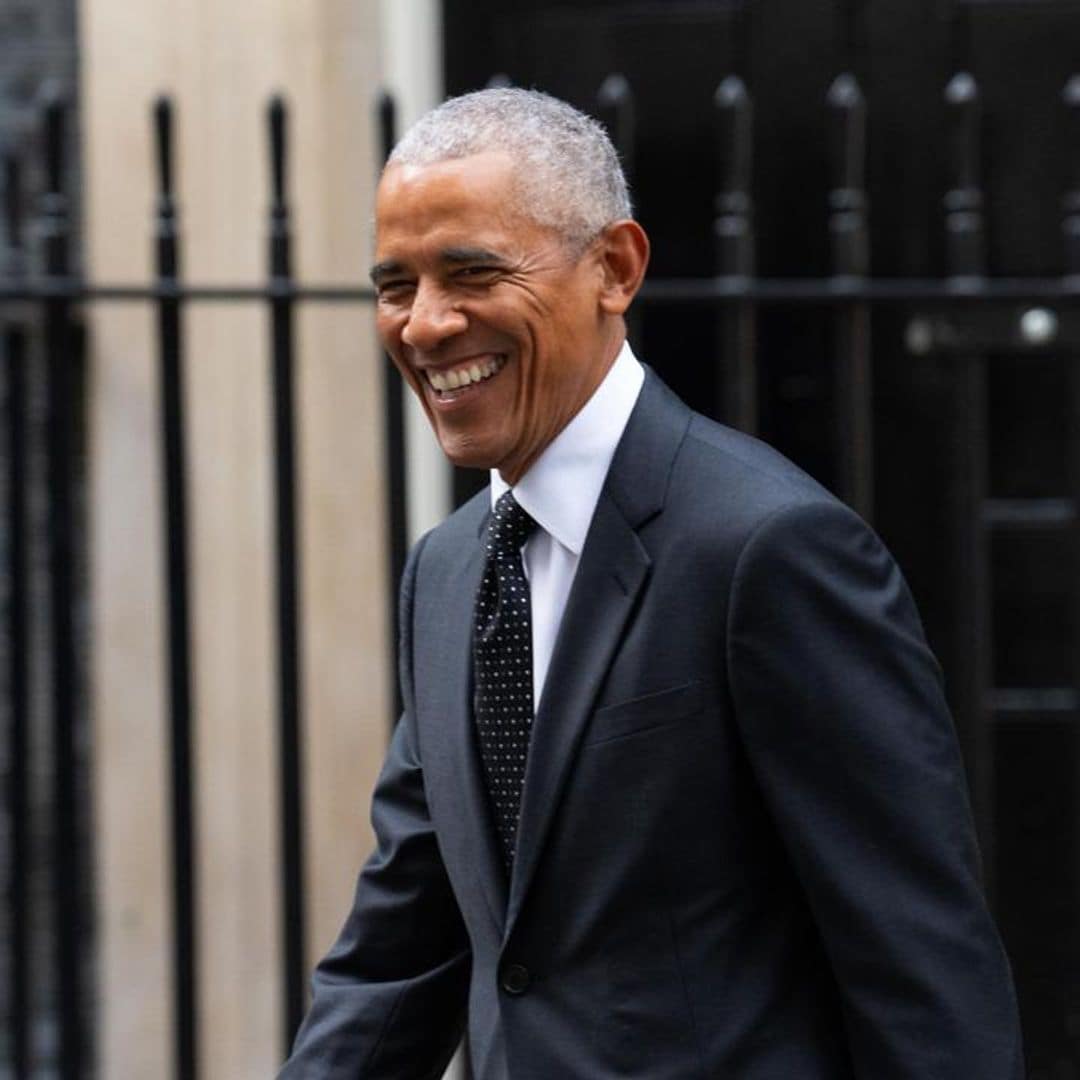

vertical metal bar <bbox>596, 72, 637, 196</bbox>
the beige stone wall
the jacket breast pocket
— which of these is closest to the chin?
the jacket breast pocket

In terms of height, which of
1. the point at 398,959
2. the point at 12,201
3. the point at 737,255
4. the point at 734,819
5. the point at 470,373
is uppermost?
the point at 12,201

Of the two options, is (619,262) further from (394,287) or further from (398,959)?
(398,959)

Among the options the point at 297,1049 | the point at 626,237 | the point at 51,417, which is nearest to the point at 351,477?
the point at 51,417

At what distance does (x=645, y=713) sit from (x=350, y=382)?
9.91 feet

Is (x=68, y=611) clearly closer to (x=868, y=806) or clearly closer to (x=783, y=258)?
(x=783, y=258)

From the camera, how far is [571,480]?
7.82ft

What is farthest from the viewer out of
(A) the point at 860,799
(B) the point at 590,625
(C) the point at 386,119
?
(C) the point at 386,119

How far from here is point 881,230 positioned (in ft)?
18.0

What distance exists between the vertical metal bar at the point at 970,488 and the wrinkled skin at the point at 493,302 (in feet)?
7.14

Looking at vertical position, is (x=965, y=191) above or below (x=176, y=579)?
above

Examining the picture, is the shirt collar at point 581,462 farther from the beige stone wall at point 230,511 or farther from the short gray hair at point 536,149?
the beige stone wall at point 230,511

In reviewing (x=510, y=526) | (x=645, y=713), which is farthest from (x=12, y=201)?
(x=645, y=713)

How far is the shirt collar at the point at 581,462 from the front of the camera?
7.81 feet

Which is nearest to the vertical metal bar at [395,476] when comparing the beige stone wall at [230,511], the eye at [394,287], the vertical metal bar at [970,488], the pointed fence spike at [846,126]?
the beige stone wall at [230,511]
